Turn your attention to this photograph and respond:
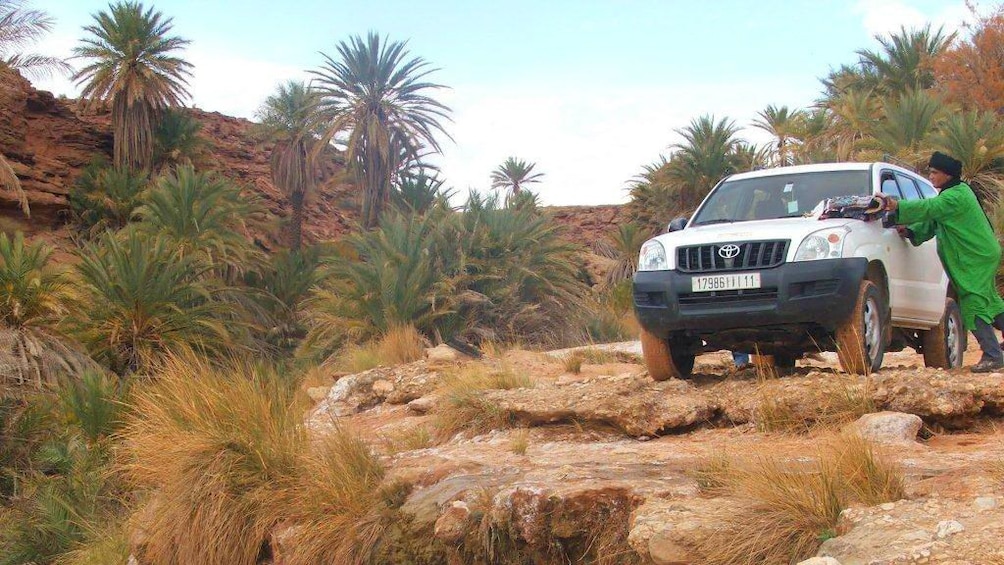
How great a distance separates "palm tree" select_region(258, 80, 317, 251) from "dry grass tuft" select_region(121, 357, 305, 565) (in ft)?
90.3

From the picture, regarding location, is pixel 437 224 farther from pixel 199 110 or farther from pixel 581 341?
pixel 199 110

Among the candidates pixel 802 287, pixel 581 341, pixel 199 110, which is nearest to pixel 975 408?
pixel 802 287

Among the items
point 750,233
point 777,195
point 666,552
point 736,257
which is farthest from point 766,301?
point 666,552

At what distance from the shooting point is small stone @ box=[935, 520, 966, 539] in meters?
3.67

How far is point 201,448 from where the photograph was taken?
6.60 metres

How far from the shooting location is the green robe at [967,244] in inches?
285

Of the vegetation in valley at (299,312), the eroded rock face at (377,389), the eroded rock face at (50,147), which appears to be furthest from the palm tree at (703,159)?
the eroded rock face at (377,389)

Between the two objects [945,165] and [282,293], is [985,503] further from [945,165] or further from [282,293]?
[282,293]

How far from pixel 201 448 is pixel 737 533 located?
378 cm

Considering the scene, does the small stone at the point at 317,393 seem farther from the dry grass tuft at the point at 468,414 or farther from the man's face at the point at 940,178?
the man's face at the point at 940,178

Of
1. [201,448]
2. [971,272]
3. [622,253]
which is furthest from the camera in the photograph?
[622,253]

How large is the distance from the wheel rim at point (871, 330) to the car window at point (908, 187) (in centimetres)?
177

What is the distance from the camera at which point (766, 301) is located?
6914mm

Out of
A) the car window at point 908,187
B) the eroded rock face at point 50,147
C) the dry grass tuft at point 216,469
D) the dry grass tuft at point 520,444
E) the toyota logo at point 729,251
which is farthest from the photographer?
the eroded rock face at point 50,147
